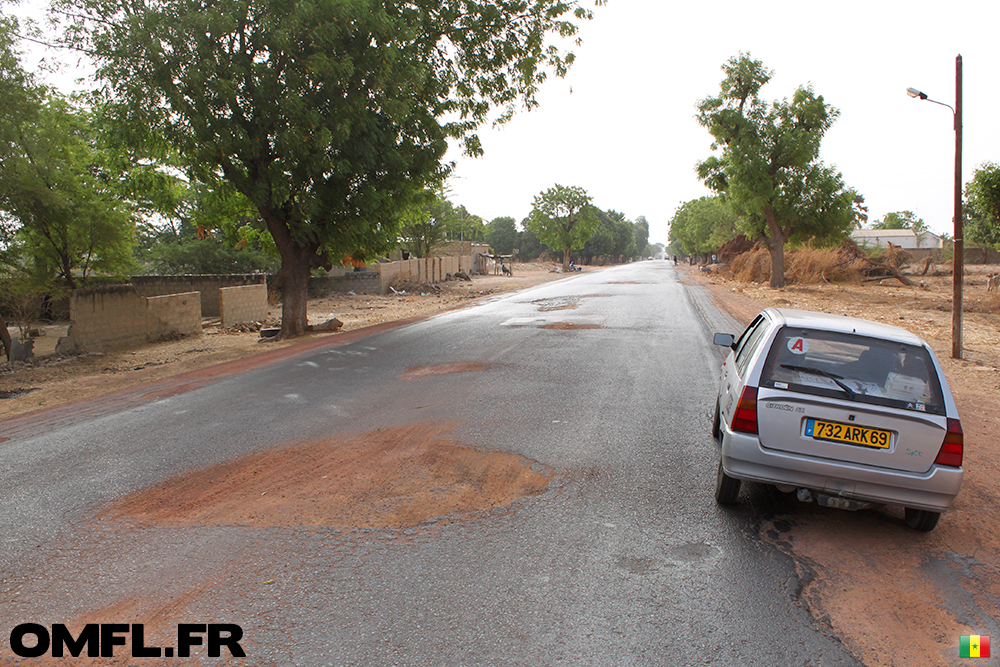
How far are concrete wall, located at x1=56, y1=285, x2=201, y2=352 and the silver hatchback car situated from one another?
1590 cm

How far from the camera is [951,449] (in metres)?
4.02

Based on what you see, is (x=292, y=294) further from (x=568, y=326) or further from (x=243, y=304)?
(x=568, y=326)

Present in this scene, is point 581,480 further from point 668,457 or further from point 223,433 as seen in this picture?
point 223,433

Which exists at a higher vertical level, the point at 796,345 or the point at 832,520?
the point at 796,345

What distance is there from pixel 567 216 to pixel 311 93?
5897 centimetres

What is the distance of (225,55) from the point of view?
44.5 feet

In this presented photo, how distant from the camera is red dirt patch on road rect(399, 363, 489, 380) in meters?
9.82

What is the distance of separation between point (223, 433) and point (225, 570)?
333 cm

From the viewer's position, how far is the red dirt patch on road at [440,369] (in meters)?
9.82

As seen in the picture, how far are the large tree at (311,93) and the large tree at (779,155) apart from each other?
49.9 feet

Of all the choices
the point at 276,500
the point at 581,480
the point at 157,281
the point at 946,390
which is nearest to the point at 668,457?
the point at 581,480

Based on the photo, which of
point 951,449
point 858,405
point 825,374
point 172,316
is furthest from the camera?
point 172,316

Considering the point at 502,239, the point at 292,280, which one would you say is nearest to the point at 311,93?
the point at 292,280

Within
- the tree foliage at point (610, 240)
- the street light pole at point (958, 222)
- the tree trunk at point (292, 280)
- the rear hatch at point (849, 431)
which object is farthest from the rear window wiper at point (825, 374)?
the tree foliage at point (610, 240)
